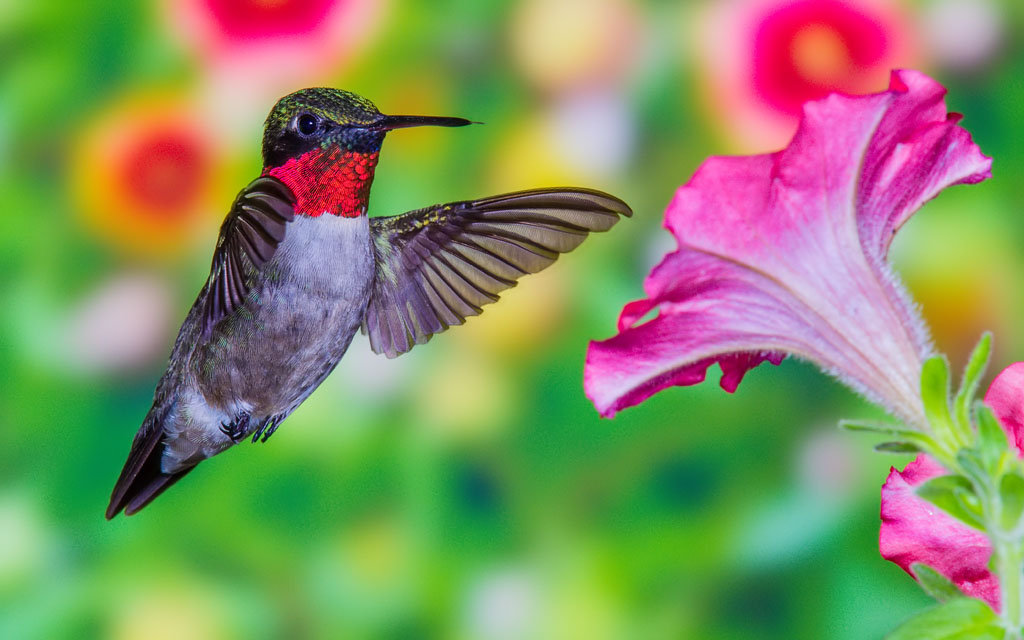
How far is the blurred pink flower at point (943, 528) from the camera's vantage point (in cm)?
46

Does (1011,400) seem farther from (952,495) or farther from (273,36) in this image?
(273,36)

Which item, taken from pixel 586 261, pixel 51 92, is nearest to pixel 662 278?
pixel 586 261

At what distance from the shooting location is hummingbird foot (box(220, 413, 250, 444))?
2.58ft

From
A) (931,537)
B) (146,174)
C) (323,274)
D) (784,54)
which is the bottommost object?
(931,537)

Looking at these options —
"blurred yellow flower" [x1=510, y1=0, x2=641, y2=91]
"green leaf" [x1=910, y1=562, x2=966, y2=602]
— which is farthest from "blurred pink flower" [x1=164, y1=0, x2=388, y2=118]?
"green leaf" [x1=910, y1=562, x2=966, y2=602]

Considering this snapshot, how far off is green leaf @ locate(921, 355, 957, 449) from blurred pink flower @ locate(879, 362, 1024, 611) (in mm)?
82

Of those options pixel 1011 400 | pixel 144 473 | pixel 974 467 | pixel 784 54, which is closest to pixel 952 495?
pixel 974 467

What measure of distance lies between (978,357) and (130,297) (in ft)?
2.85

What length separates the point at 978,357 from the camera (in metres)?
0.37

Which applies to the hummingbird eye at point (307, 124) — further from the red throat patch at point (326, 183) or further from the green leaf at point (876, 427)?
the green leaf at point (876, 427)

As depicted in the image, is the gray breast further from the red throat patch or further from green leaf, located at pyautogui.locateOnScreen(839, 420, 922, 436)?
green leaf, located at pyautogui.locateOnScreen(839, 420, 922, 436)

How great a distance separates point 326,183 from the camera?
74 centimetres

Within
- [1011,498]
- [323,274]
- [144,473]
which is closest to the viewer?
[1011,498]

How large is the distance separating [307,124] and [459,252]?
0.51 ft
